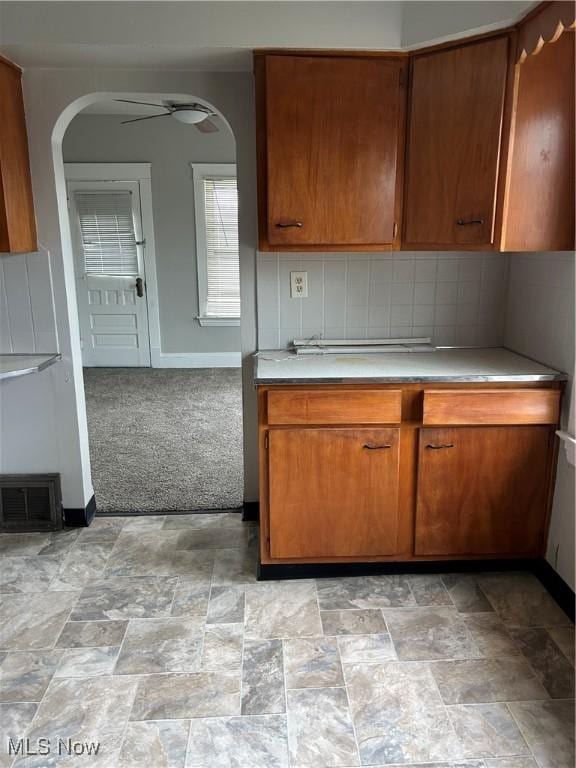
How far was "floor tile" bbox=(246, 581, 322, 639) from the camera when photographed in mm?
2023

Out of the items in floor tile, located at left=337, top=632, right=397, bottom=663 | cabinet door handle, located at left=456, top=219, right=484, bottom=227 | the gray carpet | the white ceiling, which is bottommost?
floor tile, located at left=337, top=632, right=397, bottom=663

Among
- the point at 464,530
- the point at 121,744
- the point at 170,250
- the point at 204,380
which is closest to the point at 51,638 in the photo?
the point at 121,744

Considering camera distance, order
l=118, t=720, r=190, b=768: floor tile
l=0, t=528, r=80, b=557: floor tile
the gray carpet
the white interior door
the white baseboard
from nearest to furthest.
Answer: l=118, t=720, r=190, b=768: floor tile < l=0, t=528, r=80, b=557: floor tile < the gray carpet < the white interior door < the white baseboard

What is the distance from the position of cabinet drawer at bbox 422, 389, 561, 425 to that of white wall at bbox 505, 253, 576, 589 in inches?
3.1

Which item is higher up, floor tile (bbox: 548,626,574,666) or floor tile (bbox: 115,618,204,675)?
floor tile (bbox: 115,618,204,675)

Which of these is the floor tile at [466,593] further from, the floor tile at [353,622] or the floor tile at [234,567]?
the floor tile at [234,567]

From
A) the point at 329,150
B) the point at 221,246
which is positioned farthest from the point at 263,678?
the point at 221,246

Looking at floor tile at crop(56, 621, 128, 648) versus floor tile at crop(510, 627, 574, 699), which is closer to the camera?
floor tile at crop(510, 627, 574, 699)

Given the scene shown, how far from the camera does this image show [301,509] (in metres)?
2.25

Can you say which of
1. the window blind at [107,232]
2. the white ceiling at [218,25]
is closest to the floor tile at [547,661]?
the white ceiling at [218,25]

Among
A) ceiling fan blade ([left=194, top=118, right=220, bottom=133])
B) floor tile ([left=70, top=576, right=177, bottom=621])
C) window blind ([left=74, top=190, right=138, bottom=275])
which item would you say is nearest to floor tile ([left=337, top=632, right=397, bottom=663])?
floor tile ([left=70, top=576, right=177, bottom=621])

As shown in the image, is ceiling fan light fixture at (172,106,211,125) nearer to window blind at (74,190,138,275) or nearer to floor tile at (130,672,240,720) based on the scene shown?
window blind at (74,190,138,275)

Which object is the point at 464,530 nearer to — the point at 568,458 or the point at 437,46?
the point at 568,458

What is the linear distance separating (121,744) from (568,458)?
178 centimetres
